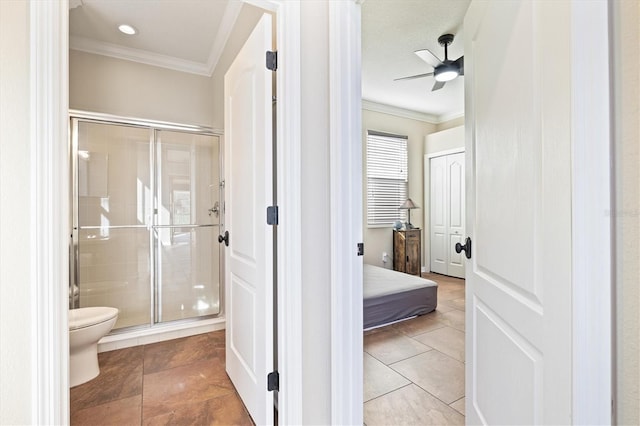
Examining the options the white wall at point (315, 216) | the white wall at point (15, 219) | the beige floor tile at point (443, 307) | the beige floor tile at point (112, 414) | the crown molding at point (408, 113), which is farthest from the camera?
the crown molding at point (408, 113)

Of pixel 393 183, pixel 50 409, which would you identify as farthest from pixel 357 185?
pixel 393 183

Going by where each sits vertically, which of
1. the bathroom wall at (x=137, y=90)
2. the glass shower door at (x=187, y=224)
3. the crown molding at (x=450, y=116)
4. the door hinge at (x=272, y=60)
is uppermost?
the crown molding at (x=450, y=116)

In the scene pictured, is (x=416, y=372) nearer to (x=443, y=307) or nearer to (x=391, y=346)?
(x=391, y=346)

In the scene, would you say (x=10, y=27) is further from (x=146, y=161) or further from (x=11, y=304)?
(x=146, y=161)

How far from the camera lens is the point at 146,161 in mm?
3045

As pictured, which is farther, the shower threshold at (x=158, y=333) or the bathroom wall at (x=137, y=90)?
the bathroom wall at (x=137, y=90)

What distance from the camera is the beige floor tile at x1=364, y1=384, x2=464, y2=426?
161 cm

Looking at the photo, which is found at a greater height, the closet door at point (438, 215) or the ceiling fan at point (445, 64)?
the ceiling fan at point (445, 64)

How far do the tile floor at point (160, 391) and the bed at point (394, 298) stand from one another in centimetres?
138

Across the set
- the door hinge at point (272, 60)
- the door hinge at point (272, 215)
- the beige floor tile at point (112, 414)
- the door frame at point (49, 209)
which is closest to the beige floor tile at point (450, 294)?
the door hinge at point (272, 215)

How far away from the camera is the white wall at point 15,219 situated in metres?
0.87

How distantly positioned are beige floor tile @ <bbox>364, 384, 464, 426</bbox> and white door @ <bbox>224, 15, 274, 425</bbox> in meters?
0.65

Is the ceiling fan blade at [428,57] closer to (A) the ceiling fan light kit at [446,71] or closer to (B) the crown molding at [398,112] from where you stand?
(A) the ceiling fan light kit at [446,71]

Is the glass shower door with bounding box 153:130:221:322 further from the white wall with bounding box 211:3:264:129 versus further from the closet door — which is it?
the closet door
